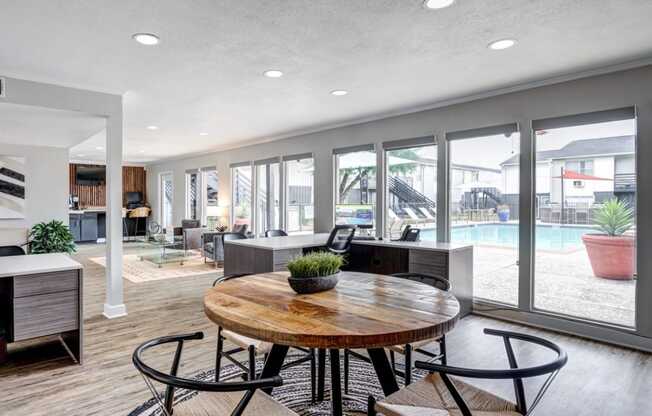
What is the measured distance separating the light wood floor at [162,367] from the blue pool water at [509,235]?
901 mm

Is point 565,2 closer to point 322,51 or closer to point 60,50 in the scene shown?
point 322,51

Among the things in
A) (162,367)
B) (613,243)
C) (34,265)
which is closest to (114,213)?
→ (34,265)

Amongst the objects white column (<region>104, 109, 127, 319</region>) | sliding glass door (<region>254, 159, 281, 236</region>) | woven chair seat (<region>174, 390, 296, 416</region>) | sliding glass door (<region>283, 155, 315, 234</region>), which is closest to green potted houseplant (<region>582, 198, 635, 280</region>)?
woven chair seat (<region>174, 390, 296, 416</region>)

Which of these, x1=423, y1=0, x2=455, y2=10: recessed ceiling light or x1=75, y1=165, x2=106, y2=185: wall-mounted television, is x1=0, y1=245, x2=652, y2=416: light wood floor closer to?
x1=423, y1=0, x2=455, y2=10: recessed ceiling light

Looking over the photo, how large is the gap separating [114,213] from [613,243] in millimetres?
4984

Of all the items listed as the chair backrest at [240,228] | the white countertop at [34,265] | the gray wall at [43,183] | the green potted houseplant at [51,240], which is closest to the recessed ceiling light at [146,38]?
the white countertop at [34,265]

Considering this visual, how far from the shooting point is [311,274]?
6.32ft

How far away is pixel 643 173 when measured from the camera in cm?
334

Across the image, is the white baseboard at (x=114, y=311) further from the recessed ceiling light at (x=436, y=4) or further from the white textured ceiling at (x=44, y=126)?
the recessed ceiling light at (x=436, y=4)

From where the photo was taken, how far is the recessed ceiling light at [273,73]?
3588mm

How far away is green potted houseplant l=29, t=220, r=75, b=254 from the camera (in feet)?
21.0

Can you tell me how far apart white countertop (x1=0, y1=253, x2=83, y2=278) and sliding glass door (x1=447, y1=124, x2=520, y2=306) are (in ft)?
13.2

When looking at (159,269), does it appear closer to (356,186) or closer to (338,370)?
(356,186)

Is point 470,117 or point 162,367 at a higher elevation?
point 470,117
